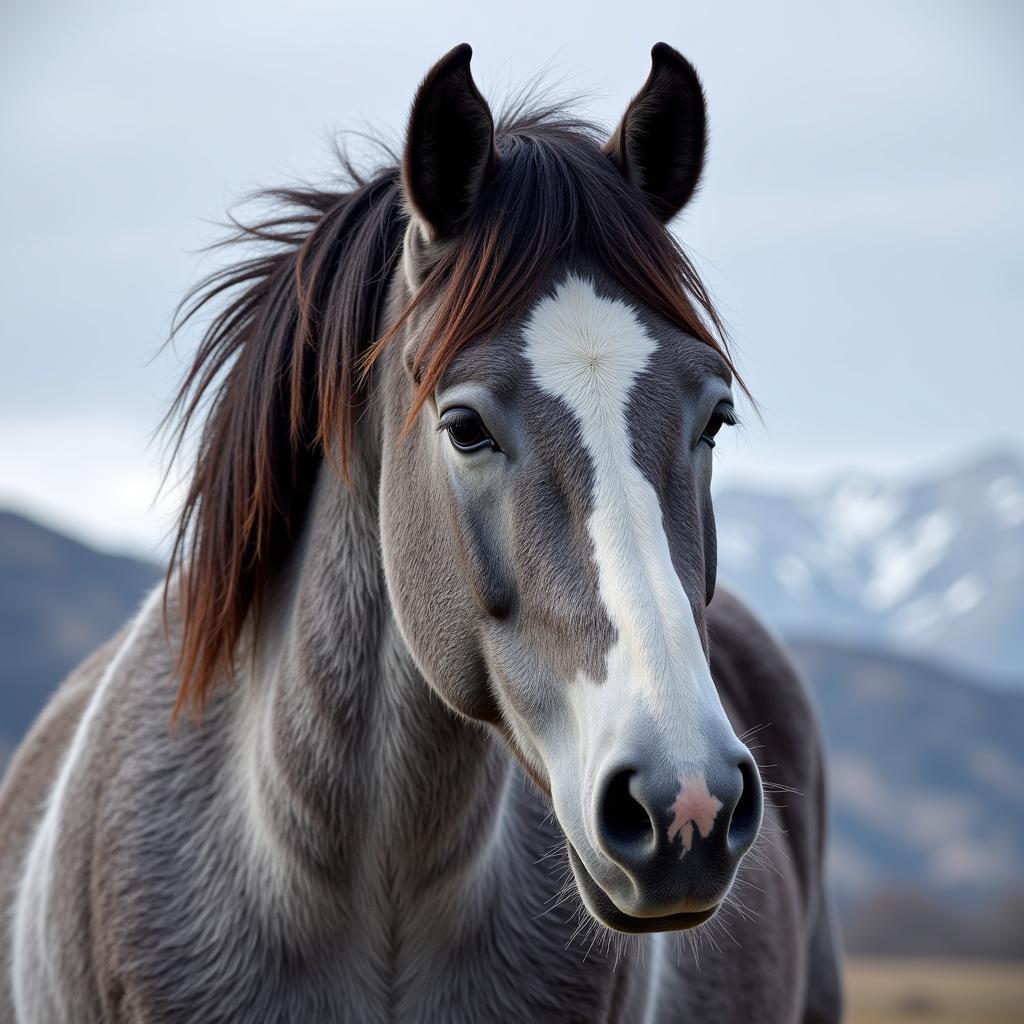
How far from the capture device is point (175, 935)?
7.92 feet

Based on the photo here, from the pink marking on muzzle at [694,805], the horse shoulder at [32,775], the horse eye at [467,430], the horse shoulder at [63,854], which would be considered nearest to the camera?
the pink marking on muzzle at [694,805]

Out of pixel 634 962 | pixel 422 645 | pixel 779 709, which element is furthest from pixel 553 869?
pixel 779 709

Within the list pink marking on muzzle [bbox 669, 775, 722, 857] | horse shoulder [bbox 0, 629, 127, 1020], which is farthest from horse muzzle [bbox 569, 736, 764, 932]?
horse shoulder [bbox 0, 629, 127, 1020]

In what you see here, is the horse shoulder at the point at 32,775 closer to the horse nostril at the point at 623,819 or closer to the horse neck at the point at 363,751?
the horse neck at the point at 363,751

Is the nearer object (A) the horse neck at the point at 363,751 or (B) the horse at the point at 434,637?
(B) the horse at the point at 434,637

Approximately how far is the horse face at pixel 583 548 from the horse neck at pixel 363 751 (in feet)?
0.57

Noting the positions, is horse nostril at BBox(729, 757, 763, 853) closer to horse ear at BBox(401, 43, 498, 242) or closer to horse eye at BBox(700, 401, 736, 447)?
horse eye at BBox(700, 401, 736, 447)

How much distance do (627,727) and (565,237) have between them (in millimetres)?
931

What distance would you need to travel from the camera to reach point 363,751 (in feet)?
7.77

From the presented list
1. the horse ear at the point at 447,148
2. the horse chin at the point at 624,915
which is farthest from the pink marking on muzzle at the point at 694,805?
the horse ear at the point at 447,148

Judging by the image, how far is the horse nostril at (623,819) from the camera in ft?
5.75

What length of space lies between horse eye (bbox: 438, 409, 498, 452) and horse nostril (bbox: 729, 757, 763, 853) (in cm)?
68

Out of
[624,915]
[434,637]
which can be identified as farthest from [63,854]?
[624,915]

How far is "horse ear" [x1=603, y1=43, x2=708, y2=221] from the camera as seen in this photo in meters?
2.28
